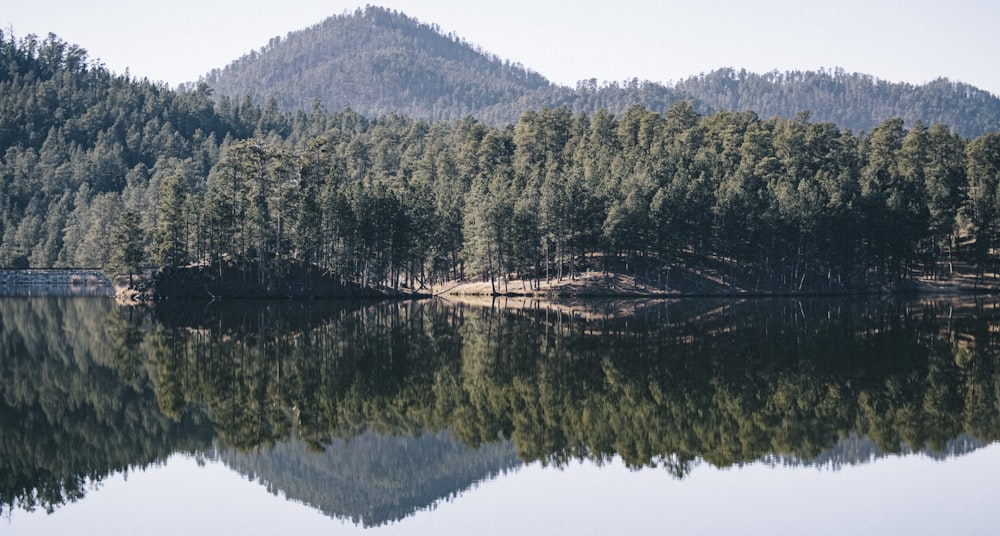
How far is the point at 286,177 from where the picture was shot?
115 m

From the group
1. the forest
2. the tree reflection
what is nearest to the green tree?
the forest

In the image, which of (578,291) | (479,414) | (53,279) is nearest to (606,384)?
(479,414)

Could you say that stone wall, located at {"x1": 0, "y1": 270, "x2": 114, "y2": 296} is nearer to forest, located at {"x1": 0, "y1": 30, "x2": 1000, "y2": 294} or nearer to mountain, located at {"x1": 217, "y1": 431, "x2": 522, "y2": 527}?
forest, located at {"x1": 0, "y1": 30, "x2": 1000, "y2": 294}

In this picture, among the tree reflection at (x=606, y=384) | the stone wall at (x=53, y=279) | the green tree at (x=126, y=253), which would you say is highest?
the green tree at (x=126, y=253)

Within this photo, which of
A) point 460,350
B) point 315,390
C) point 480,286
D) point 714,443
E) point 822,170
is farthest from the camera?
point 822,170

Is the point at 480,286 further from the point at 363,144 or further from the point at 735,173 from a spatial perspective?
the point at 363,144

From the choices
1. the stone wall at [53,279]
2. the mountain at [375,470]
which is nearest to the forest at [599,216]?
the stone wall at [53,279]

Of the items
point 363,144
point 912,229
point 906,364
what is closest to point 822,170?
point 912,229

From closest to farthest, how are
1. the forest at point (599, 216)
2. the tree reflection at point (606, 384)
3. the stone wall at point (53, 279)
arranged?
the tree reflection at point (606, 384) → the forest at point (599, 216) → the stone wall at point (53, 279)

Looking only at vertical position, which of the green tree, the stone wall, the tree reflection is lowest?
the stone wall

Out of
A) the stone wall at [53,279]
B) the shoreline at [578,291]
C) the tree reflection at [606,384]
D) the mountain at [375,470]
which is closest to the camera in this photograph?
the mountain at [375,470]

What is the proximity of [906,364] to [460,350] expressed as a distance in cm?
2221

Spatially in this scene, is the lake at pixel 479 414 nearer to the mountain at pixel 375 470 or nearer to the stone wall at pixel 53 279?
the mountain at pixel 375 470

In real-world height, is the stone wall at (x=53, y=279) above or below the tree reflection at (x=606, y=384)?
below
